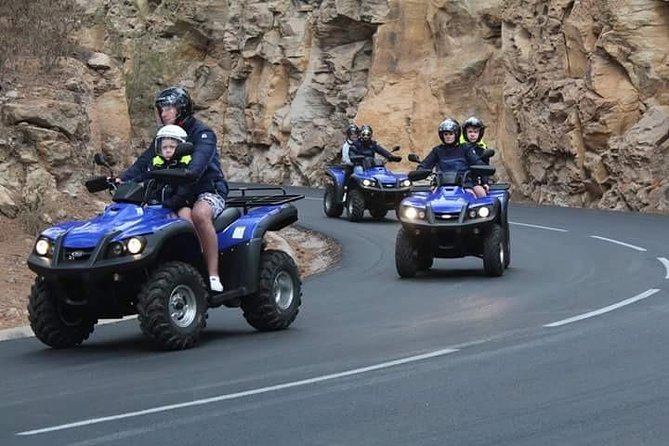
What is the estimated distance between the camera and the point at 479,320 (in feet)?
43.3

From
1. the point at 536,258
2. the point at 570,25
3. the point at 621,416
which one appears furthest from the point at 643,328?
the point at 570,25

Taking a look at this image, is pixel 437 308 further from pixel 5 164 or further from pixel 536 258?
pixel 5 164

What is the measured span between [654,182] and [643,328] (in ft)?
70.8

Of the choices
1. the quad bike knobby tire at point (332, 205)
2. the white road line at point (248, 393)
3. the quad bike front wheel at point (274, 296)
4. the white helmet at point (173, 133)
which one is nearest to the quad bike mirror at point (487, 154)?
the quad bike front wheel at point (274, 296)

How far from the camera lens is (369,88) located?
49594mm

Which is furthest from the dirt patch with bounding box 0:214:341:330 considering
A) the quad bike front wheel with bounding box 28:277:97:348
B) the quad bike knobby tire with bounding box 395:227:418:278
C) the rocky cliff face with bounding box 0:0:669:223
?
the quad bike front wheel with bounding box 28:277:97:348

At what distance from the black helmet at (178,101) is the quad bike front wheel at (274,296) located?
161 cm

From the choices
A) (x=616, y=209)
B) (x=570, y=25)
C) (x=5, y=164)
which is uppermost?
(x=570, y=25)

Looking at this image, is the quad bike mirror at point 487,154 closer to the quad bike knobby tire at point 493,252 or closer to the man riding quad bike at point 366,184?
the quad bike knobby tire at point 493,252

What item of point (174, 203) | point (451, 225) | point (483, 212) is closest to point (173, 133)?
point (174, 203)

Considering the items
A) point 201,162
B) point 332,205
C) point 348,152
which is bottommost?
point 332,205

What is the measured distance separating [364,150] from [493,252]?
1348cm

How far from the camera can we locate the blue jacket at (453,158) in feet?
60.5

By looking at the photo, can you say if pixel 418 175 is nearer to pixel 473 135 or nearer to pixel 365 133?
pixel 473 135
